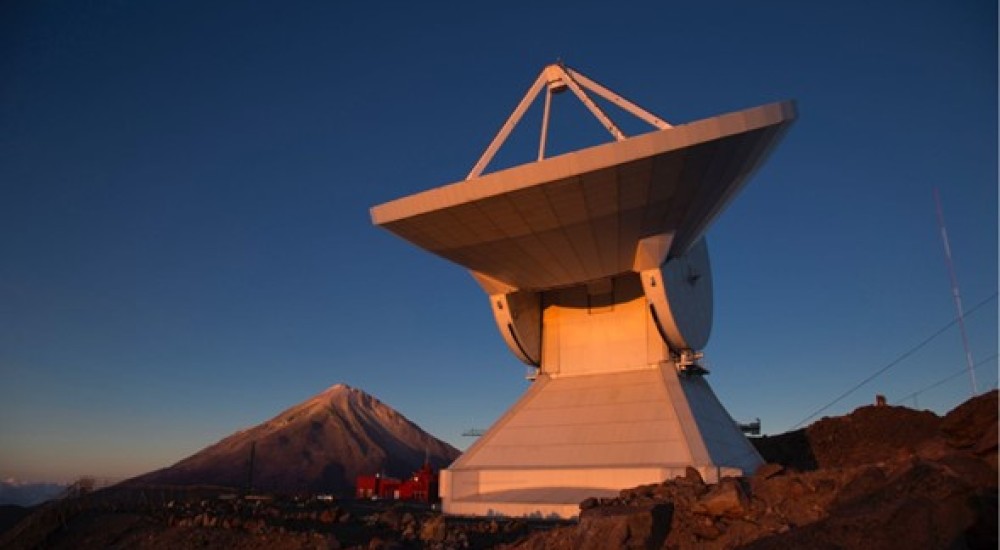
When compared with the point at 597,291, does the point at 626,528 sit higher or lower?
lower

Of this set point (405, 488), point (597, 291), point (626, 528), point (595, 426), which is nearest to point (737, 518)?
point (626, 528)

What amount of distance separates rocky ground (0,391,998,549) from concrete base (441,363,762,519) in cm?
307

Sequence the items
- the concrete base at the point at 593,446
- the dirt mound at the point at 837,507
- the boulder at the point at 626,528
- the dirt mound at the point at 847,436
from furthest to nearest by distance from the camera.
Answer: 1. the dirt mound at the point at 847,436
2. the concrete base at the point at 593,446
3. the boulder at the point at 626,528
4. the dirt mound at the point at 837,507

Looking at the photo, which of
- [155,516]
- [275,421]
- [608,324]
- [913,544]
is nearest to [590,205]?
[608,324]

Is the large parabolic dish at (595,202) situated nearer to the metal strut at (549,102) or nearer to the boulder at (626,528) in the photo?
the metal strut at (549,102)

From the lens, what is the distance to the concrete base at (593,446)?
2333 cm

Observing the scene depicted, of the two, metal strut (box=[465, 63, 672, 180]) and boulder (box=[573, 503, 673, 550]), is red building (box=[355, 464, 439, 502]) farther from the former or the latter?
boulder (box=[573, 503, 673, 550])

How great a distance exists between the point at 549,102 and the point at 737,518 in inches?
767

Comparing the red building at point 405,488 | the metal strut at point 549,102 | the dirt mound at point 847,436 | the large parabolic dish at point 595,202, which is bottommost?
the red building at point 405,488

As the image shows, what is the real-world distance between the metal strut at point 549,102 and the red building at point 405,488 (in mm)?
19005

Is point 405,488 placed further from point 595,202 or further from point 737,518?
point 737,518

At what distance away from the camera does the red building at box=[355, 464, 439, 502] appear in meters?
38.0

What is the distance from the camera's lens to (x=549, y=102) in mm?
28797

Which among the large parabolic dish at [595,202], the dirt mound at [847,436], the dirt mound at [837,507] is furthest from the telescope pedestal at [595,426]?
the dirt mound at [847,436]
